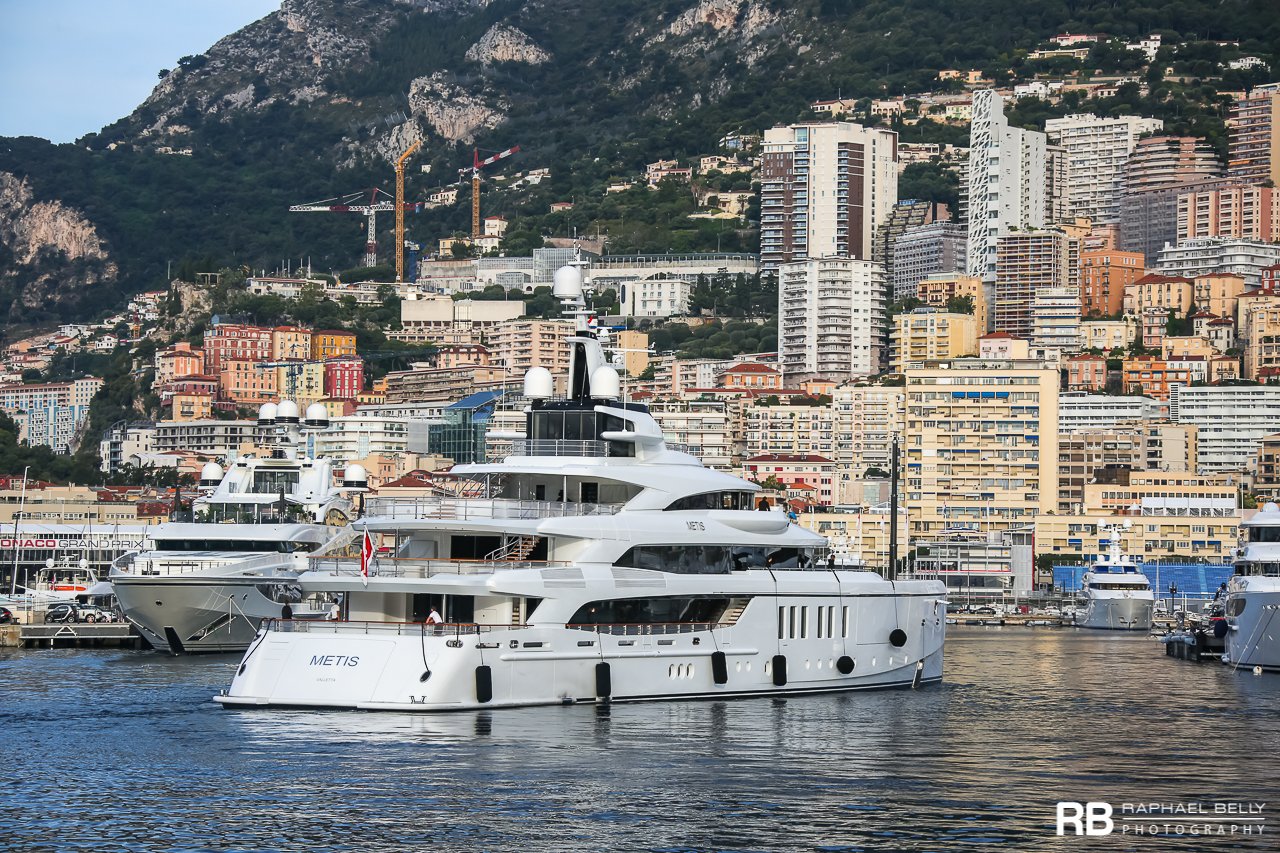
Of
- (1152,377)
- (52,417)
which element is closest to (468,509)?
(1152,377)

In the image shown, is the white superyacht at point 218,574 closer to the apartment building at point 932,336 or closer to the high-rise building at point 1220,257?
the apartment building at point 932,336

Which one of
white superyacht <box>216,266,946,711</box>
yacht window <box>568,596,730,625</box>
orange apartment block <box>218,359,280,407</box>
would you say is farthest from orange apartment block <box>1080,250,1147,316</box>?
yacht window <box>568,596,730,625</box>

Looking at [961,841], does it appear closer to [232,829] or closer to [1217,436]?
[232,829]

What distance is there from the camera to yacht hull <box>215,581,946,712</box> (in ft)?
126

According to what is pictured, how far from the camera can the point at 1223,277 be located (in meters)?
180

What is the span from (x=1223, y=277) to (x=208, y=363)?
3382 inches

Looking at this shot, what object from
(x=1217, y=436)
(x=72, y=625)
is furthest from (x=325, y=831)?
(x=1217, y=436)

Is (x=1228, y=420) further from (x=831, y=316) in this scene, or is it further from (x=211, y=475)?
(x=211, y=475)

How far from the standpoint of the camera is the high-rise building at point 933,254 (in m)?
196

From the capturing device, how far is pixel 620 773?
33.9 meters

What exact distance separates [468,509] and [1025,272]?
145608mm

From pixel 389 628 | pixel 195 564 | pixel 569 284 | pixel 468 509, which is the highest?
pixel 569 284

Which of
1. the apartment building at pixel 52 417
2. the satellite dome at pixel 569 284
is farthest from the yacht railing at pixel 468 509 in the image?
the apartment building at pixel 52 417

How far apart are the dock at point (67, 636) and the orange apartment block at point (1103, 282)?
417 ft
